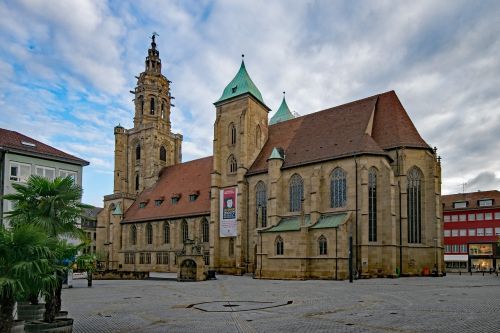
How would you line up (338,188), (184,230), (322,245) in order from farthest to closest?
(184,230), (338,188), (322,245)

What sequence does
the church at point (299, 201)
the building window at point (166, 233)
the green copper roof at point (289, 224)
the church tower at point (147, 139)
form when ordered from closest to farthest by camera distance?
the church at point (299, 201)
the green copper roof at point (289, 224)
the building window at point (166, 233)
the church tower at point (147, 139)

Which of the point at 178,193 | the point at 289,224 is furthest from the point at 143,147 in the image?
the point at 289,224

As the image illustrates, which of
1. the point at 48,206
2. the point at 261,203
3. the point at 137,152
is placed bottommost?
the point at 48,206

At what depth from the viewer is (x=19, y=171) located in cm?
3444

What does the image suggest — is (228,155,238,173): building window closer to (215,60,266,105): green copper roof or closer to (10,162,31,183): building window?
(215,60,266,105): green copper roof

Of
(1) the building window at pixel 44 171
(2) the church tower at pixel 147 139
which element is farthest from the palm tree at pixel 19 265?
(2) the church tower at pixel 147 139

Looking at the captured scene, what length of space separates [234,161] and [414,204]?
830 inches

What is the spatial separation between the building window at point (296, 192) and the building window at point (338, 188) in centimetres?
364

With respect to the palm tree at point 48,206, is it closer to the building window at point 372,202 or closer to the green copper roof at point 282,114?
the building window at point 372,202

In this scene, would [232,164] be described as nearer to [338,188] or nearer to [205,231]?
[205,231]

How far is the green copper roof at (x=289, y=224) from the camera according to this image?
4590cm

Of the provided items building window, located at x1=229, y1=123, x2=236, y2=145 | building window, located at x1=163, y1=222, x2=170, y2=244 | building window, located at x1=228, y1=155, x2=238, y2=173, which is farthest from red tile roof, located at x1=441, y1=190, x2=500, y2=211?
building window, located at x1=163, y1=222, x2=170, y2=244

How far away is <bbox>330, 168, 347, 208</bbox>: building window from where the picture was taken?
4668 centimetres

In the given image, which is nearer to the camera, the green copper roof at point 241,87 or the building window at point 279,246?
the building window at point 279,246
